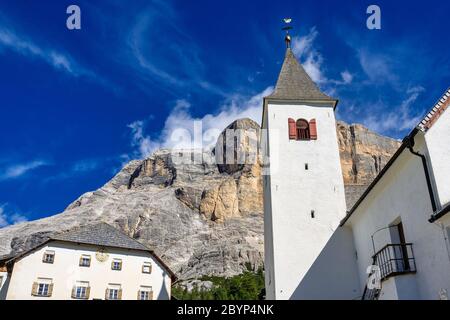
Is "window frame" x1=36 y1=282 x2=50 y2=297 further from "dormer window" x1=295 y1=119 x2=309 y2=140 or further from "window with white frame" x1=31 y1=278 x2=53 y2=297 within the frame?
"dormer window" x1=295 y1=119 x2=309 y2=140

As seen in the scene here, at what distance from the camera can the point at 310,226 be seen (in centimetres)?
2069

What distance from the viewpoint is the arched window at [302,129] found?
23562 millimetres

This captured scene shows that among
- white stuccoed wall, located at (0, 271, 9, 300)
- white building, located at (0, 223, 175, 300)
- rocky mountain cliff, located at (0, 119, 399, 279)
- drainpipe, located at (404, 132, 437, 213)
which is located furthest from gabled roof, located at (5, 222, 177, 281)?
rocky mountain cliff, located at (0, 119, 399, 279)

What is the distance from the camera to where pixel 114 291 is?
1219 inches

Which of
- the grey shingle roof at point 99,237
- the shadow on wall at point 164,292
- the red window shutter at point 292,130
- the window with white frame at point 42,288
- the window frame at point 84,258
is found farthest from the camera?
the shadow on wall at point 164,292

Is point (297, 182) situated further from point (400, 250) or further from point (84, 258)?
point (84, 258)

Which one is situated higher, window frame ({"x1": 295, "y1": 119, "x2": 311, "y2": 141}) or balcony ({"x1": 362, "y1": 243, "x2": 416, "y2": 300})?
window frame ({"x1": 295, "y1": 119, "x2": 311, "y2": 141})

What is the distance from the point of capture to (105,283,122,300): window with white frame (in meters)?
30.6

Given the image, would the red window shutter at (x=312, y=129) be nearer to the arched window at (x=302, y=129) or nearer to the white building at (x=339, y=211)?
the white building at (x=339, y=211)

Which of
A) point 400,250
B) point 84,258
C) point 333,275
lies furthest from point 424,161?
point 84,258

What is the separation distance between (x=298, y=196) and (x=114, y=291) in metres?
17.1

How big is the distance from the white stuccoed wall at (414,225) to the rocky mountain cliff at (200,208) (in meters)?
76.4

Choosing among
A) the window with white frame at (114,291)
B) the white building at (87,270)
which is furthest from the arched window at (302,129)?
the window with white frame at (114,291)

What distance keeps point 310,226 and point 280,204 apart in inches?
71.6
